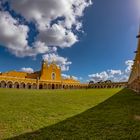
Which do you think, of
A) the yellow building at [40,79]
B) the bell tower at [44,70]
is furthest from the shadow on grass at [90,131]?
the bell tower at [44,70]

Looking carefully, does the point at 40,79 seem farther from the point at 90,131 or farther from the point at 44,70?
the point at 90,131

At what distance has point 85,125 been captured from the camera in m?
7.72

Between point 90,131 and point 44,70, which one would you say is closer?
point 90,131

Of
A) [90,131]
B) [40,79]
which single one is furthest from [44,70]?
[90,131]

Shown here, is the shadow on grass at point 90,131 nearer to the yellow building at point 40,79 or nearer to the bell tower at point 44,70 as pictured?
the yellow building at point 40,79

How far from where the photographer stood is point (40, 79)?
265 feet

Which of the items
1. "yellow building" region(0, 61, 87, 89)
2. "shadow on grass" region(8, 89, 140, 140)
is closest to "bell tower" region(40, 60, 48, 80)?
"yellow building" region(0, 61, 87, 89)

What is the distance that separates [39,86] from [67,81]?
61.2 ft

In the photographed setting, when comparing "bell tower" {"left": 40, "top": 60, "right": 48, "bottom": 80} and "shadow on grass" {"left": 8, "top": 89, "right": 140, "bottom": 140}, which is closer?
"shadow on grass" {"left": 8, "top": 89, "right": 140, "bottom": 140}

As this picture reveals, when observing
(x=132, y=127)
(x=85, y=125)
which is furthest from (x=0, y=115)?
(x=132, y=127)

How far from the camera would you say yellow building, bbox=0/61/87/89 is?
2739 inches

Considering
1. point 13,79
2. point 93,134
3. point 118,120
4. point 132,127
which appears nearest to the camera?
point 93,134

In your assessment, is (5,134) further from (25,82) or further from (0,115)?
(25,82)

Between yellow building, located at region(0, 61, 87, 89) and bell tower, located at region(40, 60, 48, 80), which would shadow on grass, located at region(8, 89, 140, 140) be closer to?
yellow building, located at region(0, 61, 87, 89)
